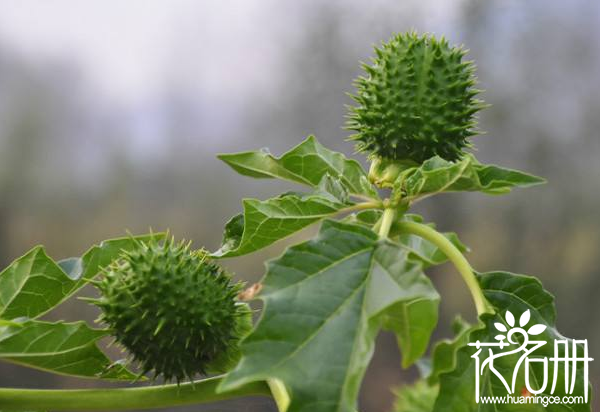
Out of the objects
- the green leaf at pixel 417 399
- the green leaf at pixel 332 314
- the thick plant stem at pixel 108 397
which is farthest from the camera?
the green leaf at pixel 417 399

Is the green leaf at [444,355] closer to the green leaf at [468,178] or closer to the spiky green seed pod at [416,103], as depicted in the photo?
the green leaf at [468,178]

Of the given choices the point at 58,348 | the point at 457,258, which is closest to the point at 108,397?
the point at 58,348

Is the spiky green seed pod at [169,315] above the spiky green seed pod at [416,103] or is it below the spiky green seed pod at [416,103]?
below

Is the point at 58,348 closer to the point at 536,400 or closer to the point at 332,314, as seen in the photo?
the point at 332,314

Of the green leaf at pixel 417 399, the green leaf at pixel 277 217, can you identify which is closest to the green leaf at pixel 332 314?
the green leaf at pixel 277 217

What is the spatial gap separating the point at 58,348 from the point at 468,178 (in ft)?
1.31

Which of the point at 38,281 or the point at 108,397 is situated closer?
the point at 108,397

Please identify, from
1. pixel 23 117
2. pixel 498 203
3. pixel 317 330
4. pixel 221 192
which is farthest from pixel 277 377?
pixel 498 203

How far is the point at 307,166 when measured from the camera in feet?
3.15

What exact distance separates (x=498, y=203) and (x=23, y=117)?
3106 millimetres

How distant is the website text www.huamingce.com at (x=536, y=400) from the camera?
0.83 m

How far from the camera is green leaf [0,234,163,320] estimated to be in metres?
0.90

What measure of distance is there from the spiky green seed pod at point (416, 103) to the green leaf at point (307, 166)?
4 cm

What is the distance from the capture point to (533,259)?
20.4 ft
